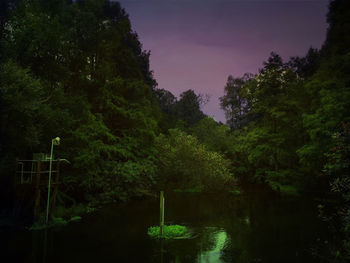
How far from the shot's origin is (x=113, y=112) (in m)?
29.9

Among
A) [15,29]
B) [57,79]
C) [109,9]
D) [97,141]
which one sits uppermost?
[109,9]

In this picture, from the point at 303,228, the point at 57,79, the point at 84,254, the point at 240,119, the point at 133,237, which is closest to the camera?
the point at 84,254

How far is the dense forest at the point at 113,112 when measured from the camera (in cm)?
2158

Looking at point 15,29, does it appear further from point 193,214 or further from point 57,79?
point 193,214

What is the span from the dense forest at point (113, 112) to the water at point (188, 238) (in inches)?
133

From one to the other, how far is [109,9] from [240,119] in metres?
40.2

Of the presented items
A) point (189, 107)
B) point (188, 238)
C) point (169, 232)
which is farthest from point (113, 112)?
point (189, 107)

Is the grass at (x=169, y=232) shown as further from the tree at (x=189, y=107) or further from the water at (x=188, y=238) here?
the tree at (x=189, y=107)

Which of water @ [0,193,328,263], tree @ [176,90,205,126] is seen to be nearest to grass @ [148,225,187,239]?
water @ [0,193,328,263]

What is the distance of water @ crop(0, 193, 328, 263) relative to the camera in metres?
13.6

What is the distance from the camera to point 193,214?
2361cm

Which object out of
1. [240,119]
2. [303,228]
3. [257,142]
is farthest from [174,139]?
[240,119]

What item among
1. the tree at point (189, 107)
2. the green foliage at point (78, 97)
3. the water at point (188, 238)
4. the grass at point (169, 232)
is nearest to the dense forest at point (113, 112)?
the green foliage at point (78, 97)

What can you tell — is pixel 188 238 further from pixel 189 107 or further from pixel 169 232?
pixel 189 107
